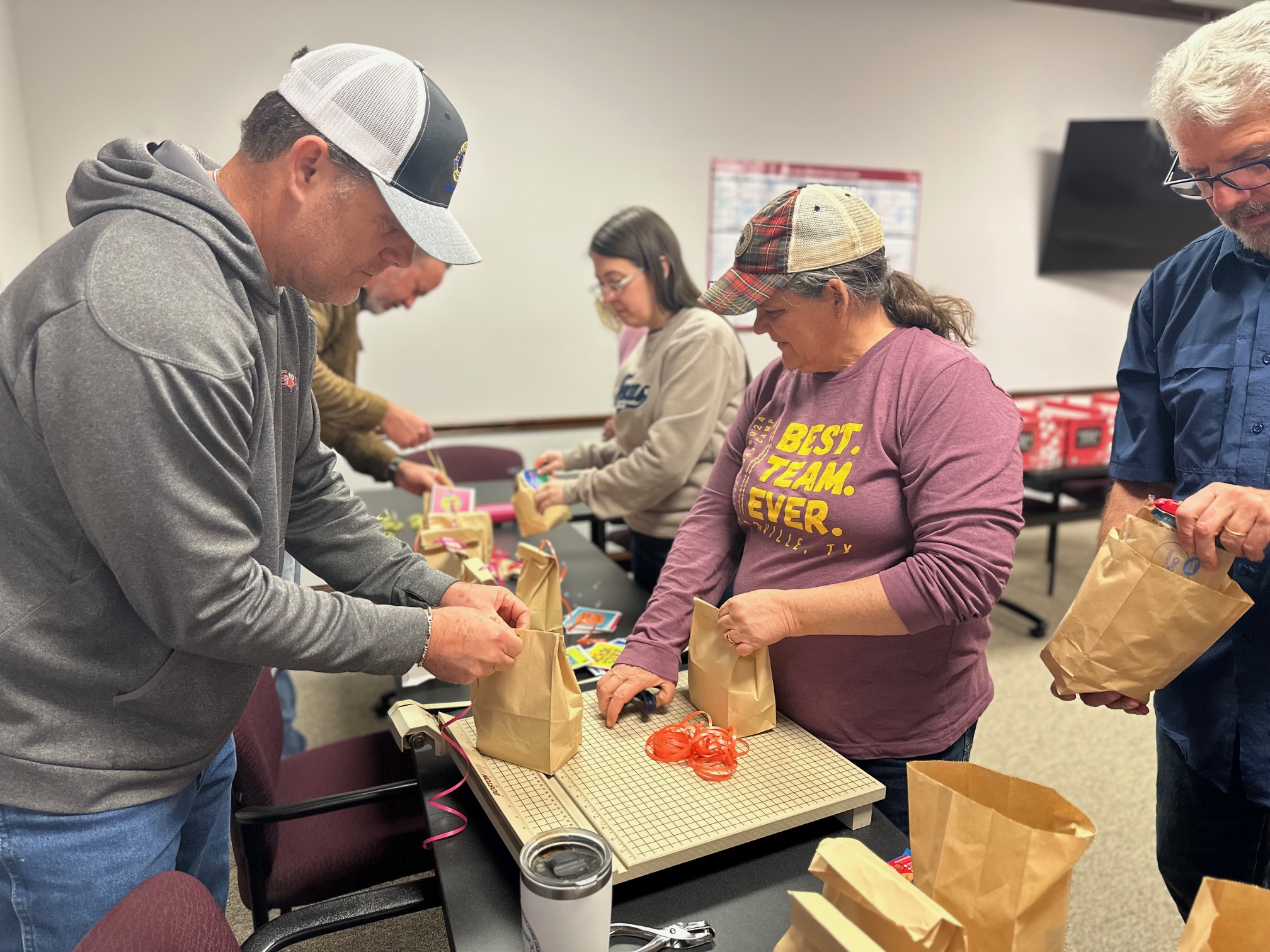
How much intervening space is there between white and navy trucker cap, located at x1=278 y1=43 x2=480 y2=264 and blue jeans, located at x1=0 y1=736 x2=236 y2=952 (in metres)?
0.76

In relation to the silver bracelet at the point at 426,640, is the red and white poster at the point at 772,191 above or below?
above

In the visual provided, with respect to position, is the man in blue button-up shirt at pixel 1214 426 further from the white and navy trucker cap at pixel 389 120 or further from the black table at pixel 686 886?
the white and navy trucker cap at pixel 389 120

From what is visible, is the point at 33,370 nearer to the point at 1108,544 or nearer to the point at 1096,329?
the point at 1108,544

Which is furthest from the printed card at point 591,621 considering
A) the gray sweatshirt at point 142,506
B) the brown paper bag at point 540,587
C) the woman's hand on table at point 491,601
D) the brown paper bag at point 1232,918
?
the brown paper bag at point 1232,918

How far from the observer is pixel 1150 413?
1286mm

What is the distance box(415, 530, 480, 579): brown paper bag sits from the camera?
184 cm

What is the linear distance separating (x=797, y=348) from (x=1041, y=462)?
2.95 meters

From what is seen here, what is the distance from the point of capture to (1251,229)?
108cm

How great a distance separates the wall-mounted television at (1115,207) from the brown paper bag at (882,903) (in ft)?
16.5

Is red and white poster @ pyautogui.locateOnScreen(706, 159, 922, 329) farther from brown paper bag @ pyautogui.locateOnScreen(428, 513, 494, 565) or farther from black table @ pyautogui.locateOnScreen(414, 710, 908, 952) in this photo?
black table @ pyautogui.locateOnScreen(414, 710, 908, 952)

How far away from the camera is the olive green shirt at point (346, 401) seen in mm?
2373

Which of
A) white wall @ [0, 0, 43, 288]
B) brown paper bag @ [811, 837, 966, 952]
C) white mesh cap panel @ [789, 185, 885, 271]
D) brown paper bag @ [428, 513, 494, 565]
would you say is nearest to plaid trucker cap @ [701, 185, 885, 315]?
white mesh cap panel @ [789, 185, 885, 271]

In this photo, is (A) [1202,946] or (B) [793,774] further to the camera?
(B) [793,774]

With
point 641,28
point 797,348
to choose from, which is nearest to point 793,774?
point 797,348
